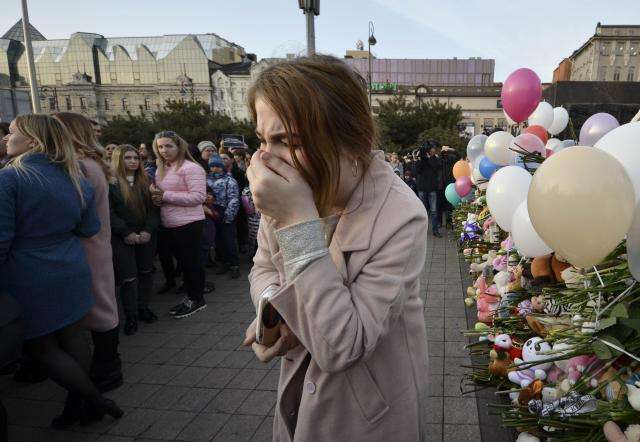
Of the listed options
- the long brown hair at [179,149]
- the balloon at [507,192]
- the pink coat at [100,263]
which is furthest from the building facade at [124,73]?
the balloon at [507,192]

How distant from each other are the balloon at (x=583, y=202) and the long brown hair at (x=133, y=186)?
3696 mm

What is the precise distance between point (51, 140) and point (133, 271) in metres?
1.78

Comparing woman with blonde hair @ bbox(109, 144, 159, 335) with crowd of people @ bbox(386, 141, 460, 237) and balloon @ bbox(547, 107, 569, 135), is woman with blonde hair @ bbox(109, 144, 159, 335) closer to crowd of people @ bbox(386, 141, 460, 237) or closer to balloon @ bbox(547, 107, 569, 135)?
balloon @ bbox(547, 107, 569, 135)

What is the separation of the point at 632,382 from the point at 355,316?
127cm

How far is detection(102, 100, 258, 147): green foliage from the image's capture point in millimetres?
31719

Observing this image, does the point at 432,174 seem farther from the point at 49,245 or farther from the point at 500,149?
the point at 49,245

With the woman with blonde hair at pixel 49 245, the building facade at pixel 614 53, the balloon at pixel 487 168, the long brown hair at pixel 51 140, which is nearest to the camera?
the woman with blonde hair at pixel 49 245

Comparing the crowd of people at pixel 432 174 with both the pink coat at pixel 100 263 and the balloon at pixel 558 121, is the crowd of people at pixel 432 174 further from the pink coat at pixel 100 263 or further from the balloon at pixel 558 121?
the pink coat at pixel 100 263

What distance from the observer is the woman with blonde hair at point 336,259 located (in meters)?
0.88

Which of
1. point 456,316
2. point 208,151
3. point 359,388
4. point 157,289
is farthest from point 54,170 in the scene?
point 208,151

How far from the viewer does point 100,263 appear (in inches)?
112

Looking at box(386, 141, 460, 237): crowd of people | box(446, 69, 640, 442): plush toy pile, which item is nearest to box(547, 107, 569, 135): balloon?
box(446, 69, 640, 442): plush toy pile

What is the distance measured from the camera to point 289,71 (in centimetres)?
95

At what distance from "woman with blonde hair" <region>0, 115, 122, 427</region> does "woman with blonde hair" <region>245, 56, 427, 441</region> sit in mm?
1810
